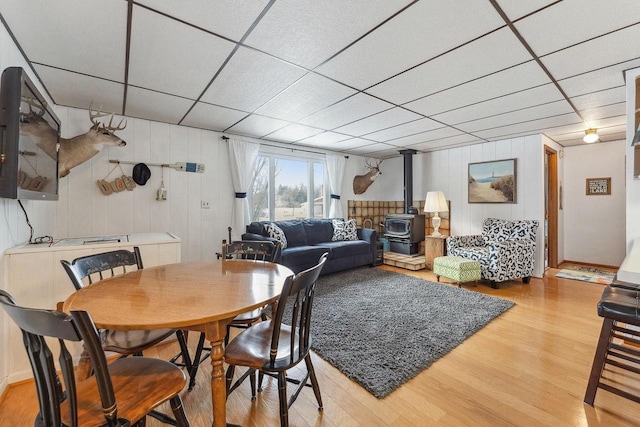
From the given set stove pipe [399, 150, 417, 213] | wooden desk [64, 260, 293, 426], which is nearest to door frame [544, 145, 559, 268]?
stove pipe [399, 150, 417, 213]

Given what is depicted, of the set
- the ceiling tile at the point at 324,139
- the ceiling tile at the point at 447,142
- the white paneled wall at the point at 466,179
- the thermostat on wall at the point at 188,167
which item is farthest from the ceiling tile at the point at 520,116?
the thermostat on wall at the point at 188,167

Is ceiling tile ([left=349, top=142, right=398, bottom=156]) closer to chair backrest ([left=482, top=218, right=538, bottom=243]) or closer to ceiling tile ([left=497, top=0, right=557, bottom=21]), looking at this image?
chair backrest ([left=482, top=218, right=538, bottom=243])

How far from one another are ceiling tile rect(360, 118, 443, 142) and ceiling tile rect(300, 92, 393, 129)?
760 mm

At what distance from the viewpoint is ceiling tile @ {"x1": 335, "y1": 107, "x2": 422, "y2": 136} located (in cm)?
336

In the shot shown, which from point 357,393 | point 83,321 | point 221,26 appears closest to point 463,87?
point 221,26

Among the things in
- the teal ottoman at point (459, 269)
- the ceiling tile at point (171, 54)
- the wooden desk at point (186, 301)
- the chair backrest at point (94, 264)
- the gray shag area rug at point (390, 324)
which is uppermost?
the ceiling tile at point (171, 54)

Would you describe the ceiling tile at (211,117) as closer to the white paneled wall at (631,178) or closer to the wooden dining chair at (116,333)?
the wooden dining chair at (116,333)

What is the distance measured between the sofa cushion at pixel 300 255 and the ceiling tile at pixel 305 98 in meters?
1.82

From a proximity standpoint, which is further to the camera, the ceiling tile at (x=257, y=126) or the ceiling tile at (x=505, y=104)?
the ceiling tile at (x=257, y=126)

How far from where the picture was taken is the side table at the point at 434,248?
484cm

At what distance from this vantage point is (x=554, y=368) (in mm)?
2039

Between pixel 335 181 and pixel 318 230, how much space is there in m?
1.21

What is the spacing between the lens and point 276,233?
13.9 ft

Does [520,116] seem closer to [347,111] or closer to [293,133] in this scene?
[347,111]
